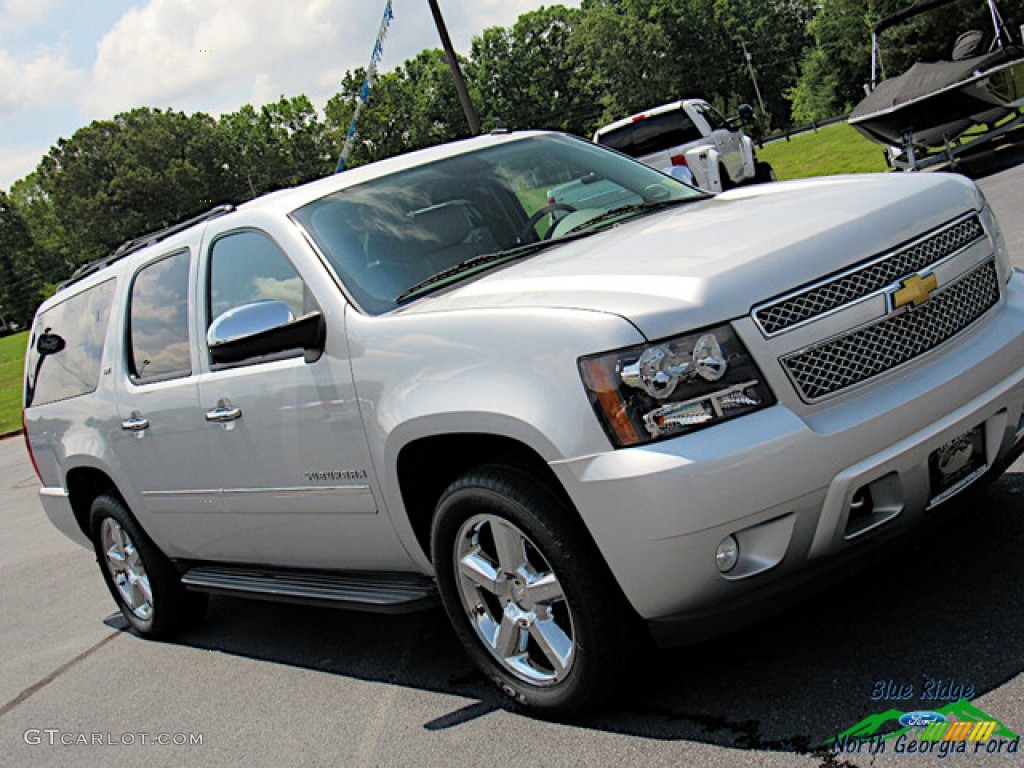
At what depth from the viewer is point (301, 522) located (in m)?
4.39

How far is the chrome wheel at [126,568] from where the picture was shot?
585 cm

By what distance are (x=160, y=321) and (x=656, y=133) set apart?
46.3 feet

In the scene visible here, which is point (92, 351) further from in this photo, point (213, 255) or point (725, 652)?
point (725, 652)

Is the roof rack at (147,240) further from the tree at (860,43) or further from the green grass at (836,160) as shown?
the tree at (860,43)

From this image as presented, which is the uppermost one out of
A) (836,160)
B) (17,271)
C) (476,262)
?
(17,271)

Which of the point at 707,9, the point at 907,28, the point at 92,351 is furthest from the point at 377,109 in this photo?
the point at 92,351

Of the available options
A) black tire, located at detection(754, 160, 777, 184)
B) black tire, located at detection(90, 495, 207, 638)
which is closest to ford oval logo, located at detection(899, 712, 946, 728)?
black tire, located at detection(90, 495, 207, 638)

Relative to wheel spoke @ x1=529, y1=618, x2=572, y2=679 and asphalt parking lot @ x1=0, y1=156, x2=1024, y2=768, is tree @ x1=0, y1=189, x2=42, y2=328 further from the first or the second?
wheel spoke @ x1=529, y1=618, x2=572, y2=679

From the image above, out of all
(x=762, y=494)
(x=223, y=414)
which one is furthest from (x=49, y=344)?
(x=762, y=494)

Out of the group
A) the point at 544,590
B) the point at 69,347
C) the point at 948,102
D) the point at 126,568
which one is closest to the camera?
the point at 544,590

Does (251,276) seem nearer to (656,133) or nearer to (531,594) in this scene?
(531,594)

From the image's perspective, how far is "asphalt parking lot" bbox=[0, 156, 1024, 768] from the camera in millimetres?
3178

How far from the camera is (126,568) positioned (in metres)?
5.98

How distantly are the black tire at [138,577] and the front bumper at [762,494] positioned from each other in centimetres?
326
